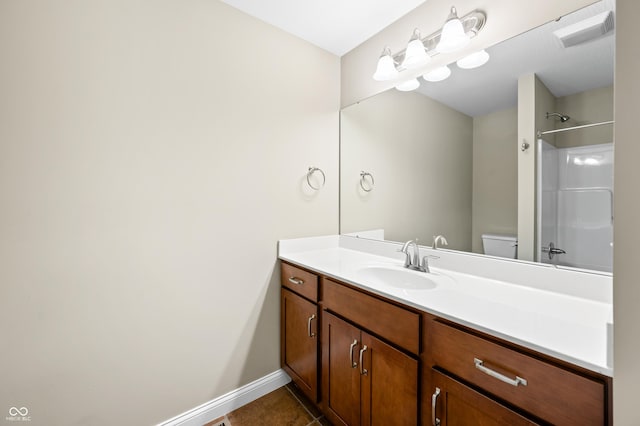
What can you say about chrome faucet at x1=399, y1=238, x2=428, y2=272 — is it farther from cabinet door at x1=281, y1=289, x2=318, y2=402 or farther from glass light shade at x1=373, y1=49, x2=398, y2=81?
glass light shade at x1=373, y1=49, x2=398, y2=81

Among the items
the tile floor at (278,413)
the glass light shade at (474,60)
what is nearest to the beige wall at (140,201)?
the tile floor at (278,413)

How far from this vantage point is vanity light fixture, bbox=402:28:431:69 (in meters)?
1.49

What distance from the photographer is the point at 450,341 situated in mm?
874

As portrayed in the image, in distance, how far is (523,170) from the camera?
1.19 metres

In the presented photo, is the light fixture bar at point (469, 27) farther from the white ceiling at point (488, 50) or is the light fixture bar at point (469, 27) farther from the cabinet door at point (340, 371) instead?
the cabinet door at point (340, 371)

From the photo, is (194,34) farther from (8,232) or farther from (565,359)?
(565,359)

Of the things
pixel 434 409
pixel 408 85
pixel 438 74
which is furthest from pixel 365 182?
pixel 434 409

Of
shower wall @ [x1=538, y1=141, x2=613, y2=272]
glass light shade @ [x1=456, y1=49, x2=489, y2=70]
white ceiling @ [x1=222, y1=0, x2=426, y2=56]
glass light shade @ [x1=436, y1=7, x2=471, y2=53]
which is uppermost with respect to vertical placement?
white ceiling @ [x1=222, y1=0, x2=426, y2=56]

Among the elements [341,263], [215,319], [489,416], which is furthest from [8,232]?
[489,416]

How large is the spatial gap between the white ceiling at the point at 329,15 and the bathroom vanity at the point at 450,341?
56.3 inches

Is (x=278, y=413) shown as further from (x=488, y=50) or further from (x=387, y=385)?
(x=488, y=50)

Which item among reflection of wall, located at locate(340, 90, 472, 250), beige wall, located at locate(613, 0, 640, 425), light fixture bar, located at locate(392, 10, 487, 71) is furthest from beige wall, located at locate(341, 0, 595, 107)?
beige wall, located at locate(613, 0, 640, 425)

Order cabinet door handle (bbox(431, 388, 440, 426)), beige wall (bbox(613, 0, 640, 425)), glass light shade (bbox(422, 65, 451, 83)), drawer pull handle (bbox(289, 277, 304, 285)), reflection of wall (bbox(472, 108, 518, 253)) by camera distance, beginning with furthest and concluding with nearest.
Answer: drawer pull handle (bbox(289, 277, 304, 285))
glass light shade (bbox(422, 65, 451, 83))
reflection of wall (bbox(472, 108, 518, 253))
cabinet door handle (bbox(431, 388, 440, 426))
beige wall (bbox(613, 0, 640, 425))

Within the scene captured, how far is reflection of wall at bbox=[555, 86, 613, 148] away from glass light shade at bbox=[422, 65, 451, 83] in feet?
1.84
